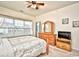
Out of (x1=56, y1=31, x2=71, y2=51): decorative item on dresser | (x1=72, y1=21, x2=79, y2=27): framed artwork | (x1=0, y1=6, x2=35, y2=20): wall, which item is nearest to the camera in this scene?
(x1=0, y1=6, x2=35, y2=20): wall

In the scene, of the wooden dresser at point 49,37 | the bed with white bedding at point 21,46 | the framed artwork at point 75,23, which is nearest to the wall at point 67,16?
the framed artwork at point 75,23

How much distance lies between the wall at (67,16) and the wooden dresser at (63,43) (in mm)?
85

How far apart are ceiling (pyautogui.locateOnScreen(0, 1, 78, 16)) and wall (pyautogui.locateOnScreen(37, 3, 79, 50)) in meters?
0.07

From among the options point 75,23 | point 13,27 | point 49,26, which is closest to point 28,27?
point 13,27

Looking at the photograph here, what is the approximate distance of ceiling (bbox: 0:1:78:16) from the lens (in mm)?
1220

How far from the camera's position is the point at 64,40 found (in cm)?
142

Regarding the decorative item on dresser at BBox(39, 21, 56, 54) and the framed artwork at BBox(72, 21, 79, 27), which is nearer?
the framed artwork at BBox(72, 21, 79, 27)

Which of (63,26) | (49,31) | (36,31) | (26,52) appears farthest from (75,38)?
(26,52)

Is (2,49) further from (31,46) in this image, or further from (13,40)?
(31,46)

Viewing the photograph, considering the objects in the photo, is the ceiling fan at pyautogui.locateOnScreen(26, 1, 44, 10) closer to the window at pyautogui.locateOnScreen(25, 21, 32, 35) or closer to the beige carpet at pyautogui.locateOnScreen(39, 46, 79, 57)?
the window at pyautogui.locateOnScreen(25, 21, 32, 35)

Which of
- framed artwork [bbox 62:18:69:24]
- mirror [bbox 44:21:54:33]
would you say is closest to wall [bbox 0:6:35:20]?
mirror [bbox 44:21:54:33]

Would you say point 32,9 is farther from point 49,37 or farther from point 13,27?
point 49,37

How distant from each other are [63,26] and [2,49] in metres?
1.06

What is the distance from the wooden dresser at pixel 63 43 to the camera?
1.42 meters
